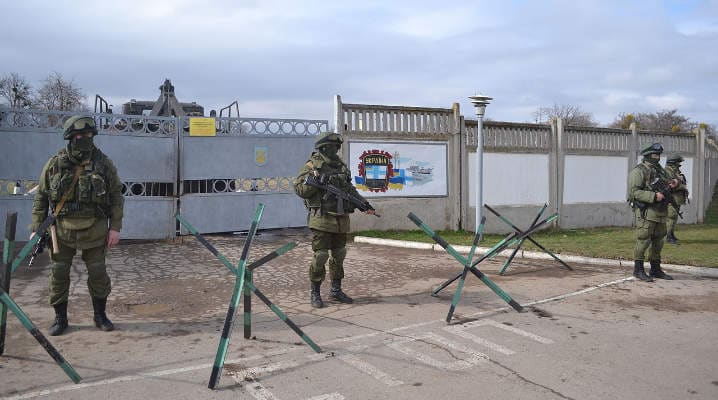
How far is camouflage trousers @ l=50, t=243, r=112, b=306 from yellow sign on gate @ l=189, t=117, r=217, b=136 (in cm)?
574

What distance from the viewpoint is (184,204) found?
10.7 meters

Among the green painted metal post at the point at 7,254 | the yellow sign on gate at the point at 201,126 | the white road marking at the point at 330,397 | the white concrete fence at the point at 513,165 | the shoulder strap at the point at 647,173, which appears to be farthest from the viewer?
the white concrete fence at the point at 513,165

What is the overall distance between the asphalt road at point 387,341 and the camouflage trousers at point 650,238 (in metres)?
0.42

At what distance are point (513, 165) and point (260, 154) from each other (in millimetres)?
6484

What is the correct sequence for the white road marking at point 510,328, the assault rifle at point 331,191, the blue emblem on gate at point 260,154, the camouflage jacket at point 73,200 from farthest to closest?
1. the blue emblem on gate at point 260,154
2. the assault rifle at point 331,191
3. the camouflage jacket at point 73,200
4. the white road marking at point 510,328

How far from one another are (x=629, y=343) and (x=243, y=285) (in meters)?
3.33

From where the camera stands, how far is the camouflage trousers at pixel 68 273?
5086mm

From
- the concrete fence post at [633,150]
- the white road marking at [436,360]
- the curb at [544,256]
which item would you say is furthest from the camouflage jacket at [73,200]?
the concrete fence post at [633,150]

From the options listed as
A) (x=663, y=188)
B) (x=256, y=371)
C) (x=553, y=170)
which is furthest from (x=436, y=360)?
(x=553, y=170)

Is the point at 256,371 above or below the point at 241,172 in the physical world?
below

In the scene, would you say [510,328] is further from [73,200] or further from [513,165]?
[513,165]

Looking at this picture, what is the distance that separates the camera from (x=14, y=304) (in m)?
4.04

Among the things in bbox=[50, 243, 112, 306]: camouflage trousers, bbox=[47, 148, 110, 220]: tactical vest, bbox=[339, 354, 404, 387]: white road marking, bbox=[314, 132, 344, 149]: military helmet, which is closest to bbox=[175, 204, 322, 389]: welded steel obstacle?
bbox=[339, 354, 404, 387]: white road marking

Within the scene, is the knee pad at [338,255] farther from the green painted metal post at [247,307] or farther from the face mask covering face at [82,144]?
the face mask covering face at [82,144]
